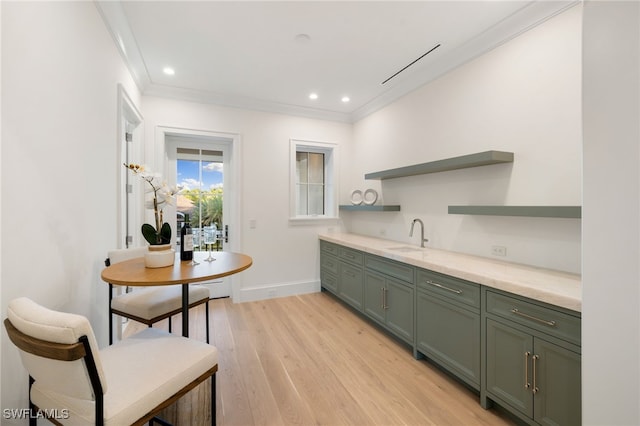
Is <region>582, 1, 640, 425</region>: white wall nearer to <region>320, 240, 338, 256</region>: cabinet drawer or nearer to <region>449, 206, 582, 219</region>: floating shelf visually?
<region>449, 206, 582, 219</region>: floating shelf

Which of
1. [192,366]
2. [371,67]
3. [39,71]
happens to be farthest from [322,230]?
[39,71]

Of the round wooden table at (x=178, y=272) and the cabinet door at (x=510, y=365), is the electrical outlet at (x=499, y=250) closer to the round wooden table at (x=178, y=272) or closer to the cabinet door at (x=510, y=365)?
the cabinet door at (x=510, y=365)

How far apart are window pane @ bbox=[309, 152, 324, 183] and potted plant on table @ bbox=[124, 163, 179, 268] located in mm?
2665

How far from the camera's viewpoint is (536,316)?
1.51 meters

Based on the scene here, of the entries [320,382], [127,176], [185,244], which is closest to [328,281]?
[320,382]

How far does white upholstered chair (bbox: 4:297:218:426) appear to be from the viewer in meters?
0.86

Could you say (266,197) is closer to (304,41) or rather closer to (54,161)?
(304,41)

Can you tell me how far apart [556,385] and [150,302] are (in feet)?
8.20

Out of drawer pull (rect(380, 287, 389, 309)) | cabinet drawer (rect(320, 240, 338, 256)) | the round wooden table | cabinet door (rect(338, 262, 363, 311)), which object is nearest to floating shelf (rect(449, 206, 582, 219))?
drawer pull (rect(380, 287, 389, 309))

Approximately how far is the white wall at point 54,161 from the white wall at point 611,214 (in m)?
Result: 2.20

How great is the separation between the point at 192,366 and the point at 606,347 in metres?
1.67

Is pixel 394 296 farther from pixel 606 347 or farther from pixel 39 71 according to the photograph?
pixel 39 71

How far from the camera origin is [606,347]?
101 centimetres

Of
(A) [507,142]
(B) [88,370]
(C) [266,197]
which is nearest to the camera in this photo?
(B) [88,370]
